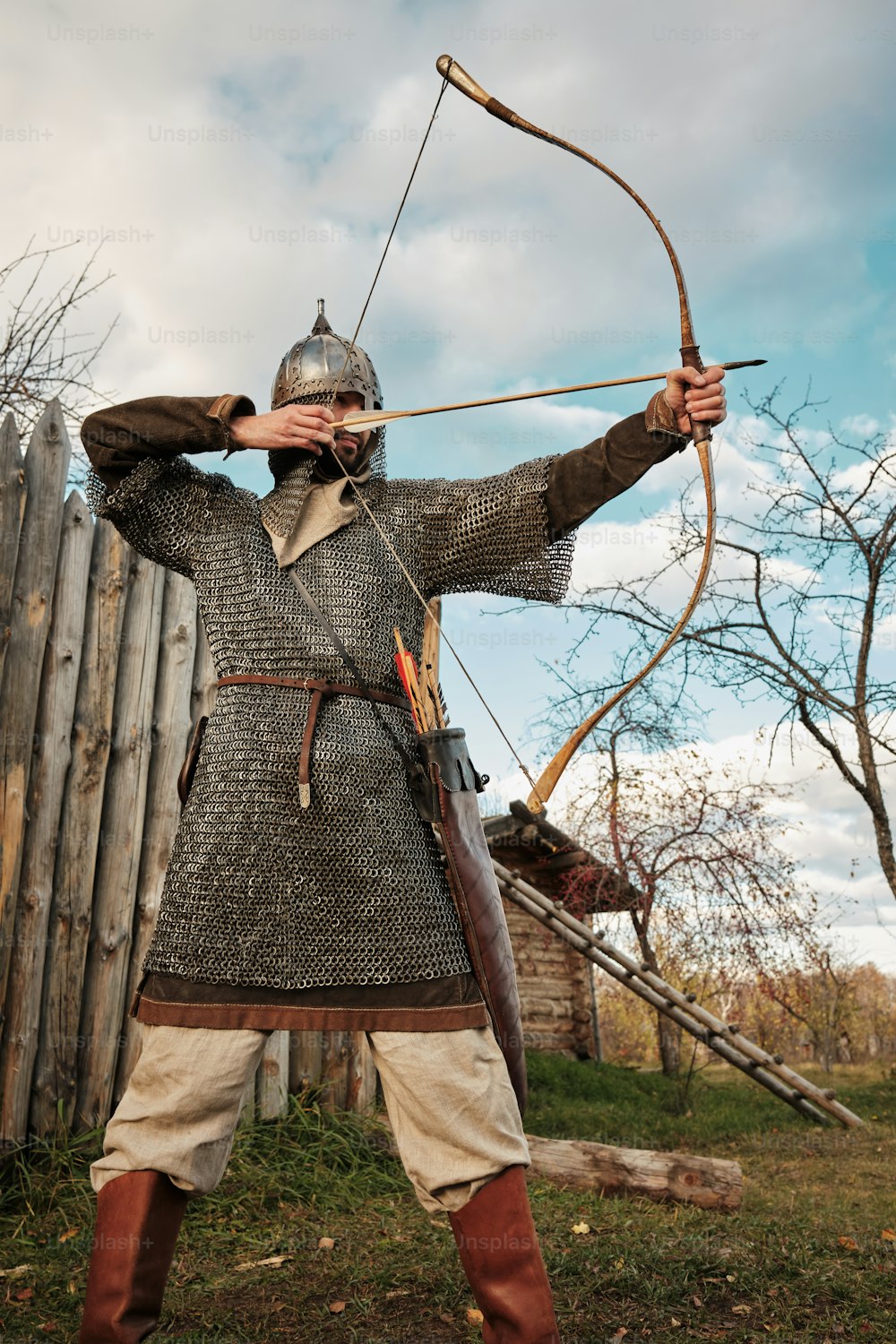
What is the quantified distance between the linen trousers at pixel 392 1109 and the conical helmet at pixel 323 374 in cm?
131

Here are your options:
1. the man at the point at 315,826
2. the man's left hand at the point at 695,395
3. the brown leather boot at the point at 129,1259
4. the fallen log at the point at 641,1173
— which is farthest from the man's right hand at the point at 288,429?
the fallen log at the point at 641,1173

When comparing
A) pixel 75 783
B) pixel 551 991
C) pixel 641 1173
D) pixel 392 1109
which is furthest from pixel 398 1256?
pixel 551 991

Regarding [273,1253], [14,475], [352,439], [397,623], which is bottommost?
[273,1253]

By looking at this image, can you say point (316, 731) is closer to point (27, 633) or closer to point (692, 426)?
point (692, 426)

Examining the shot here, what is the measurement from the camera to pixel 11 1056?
11.1ft

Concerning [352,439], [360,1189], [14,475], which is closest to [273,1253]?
[360,1189]

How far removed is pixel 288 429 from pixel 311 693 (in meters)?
0.50

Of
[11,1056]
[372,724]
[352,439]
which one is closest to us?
[372,724]

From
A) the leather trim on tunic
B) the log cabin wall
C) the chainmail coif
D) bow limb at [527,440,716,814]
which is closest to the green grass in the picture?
the leather trim on tunic

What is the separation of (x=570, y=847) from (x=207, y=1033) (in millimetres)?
6555

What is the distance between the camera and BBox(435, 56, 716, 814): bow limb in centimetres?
189

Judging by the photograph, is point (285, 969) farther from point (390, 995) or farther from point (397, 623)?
point (397, 623)

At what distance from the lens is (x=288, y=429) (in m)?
2.07

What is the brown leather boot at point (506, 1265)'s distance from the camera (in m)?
1.66
